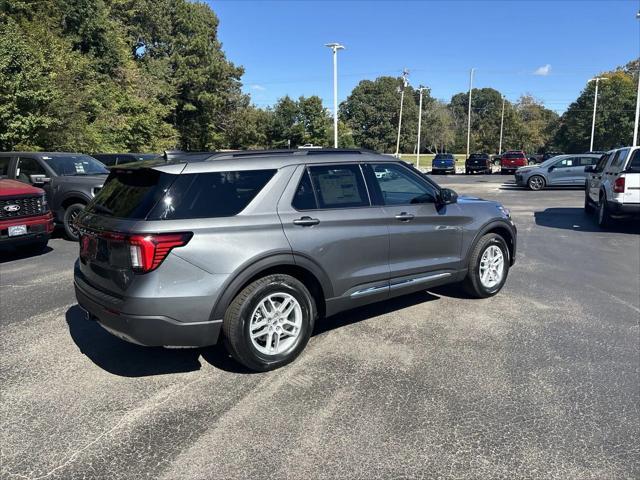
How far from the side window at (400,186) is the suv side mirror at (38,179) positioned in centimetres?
765

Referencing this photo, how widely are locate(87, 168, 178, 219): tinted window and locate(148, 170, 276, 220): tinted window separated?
79mm

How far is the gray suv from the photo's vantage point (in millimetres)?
3512

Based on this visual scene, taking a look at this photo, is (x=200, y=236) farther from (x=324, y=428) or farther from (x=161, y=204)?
(x=324, y=428)

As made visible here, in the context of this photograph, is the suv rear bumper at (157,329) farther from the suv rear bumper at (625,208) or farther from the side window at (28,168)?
the suv rear bumper at (625,208)

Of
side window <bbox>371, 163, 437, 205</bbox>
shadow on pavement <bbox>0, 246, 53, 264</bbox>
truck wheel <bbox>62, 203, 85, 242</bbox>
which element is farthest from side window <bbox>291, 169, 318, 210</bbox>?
truck wheel <bbox>62, 203, 85, 242</bbox>

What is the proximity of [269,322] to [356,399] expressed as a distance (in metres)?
0.91

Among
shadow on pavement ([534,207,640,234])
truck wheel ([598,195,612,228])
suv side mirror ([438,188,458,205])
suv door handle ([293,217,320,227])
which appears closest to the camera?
suv door handle ([293,217,320,227])

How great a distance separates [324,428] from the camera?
3182 mm

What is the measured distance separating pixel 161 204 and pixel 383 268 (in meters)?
2.09

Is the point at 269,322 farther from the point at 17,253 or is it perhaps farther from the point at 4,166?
the point at 4,166

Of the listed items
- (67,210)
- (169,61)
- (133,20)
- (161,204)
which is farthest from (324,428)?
(133,20)

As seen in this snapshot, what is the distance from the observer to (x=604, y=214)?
10883mm

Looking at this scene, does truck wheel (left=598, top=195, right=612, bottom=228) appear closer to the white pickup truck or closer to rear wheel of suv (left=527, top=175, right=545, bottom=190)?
the white pickup truck

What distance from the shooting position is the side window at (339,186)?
14.1ft
